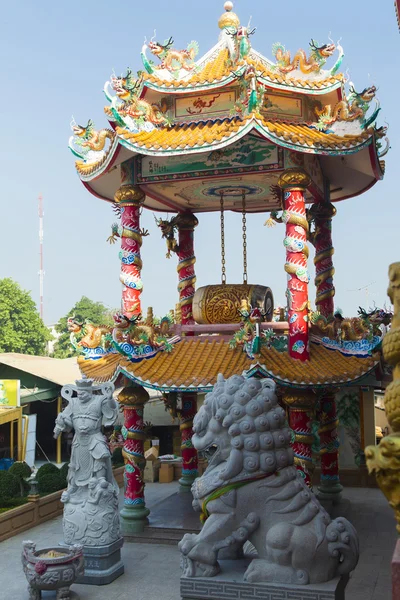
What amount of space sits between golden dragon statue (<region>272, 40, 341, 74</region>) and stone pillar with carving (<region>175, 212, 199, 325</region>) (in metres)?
4.27

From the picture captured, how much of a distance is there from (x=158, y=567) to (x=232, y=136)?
7.53 metres

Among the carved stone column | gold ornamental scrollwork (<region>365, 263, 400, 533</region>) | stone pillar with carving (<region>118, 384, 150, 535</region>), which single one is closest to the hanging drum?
stone pillar with carving (<region>118, 384, 150, 535</region>)

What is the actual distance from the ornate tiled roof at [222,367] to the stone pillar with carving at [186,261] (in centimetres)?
269

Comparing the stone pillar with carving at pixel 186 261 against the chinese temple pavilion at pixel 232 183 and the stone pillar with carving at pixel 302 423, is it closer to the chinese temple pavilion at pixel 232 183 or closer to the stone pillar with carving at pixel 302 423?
the chinese temple pavilion at pixel 232 183

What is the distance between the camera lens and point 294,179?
1260cm

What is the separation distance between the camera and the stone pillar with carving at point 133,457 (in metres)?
13.1

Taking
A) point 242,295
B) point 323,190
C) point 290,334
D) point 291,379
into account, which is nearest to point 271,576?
point 291,379

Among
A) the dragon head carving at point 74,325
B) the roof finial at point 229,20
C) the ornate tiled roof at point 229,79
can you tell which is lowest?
the dragon head carving at point 74,325

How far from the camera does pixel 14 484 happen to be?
14672 mm

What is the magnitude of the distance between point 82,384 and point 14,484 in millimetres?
4864

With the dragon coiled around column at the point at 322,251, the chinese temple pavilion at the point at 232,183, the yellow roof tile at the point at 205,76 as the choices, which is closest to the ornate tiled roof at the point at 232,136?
the chinese temple pavilion at the point at 232,183

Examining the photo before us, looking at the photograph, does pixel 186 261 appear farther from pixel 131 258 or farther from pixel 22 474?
pixel 22 474

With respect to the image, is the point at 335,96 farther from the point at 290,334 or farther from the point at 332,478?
the point at 332,478

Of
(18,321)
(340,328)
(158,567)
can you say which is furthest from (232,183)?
(18,321)
